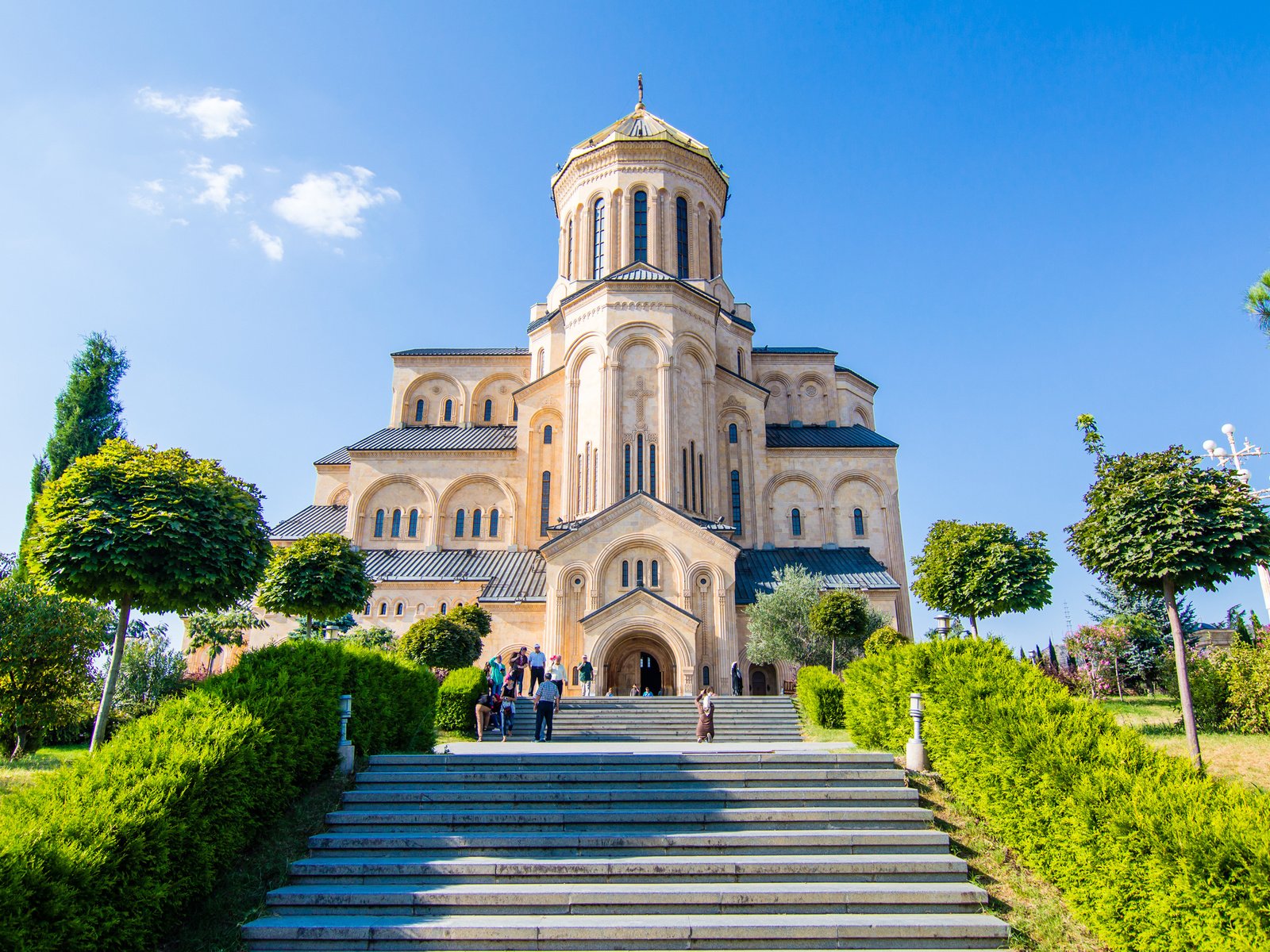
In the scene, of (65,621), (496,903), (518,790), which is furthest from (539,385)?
(496,903)

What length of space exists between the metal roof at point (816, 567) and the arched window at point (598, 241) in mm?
14454

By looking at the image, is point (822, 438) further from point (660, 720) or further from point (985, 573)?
point (660, 720)

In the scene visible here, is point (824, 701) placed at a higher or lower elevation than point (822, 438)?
lower

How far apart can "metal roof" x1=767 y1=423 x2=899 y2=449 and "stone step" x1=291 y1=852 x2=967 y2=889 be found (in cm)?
2734

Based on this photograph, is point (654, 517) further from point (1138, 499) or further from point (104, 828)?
A: point (104, 828)

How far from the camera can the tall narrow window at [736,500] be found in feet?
107

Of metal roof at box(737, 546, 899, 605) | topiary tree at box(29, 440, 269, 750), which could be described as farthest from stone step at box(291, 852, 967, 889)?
metal roof at box(737, 546, 899, 605)

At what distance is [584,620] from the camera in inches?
958

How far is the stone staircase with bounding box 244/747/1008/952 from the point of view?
6.14 m

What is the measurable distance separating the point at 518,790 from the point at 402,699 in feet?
10.8

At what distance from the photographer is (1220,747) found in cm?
1314

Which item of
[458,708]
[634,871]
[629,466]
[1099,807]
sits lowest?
[634,871]

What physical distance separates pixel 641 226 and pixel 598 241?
2144 mm

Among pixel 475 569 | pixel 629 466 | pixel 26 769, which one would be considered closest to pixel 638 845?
pixel 26 769
